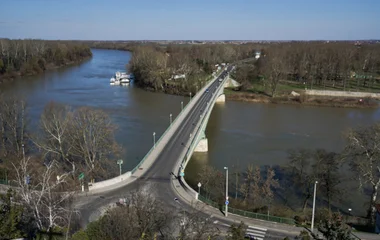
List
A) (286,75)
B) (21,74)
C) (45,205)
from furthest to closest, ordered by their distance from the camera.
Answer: (21,74), (286,75), (45,205)

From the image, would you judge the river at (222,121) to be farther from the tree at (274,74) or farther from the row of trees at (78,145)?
the tree at (274,74)

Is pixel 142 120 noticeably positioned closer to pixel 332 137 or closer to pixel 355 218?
pixel 332 137

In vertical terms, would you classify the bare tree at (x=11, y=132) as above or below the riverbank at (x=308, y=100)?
above

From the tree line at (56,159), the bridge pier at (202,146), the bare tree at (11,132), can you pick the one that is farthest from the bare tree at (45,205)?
the bridge pier at (202,146)

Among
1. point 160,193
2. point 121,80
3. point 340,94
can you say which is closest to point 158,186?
point 160,193

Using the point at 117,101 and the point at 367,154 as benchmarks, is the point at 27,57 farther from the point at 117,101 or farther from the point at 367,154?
the point at 367,154

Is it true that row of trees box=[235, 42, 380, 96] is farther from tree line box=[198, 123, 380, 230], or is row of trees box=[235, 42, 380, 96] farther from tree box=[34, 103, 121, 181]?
tree box=[34, 103, 121, 181]

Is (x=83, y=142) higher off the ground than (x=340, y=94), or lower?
higher

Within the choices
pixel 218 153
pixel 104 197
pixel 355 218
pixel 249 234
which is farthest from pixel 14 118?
pixel 355 218
